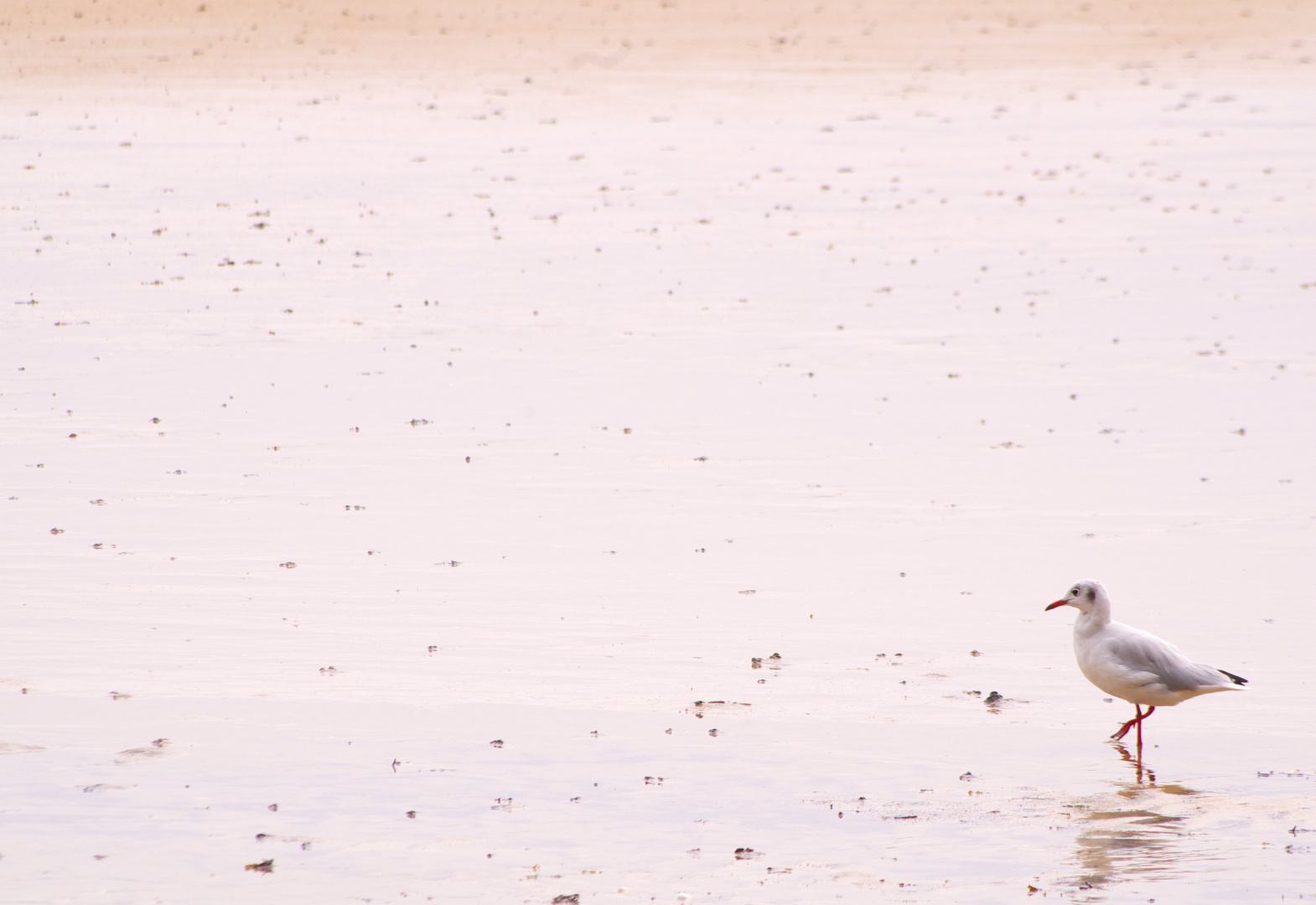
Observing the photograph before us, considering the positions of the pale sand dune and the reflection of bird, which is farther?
the pale sand dune

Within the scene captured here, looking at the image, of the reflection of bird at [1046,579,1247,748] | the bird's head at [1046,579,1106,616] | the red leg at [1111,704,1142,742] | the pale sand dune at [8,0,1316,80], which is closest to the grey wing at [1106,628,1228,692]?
the reflection of bird at [1046,579,1247,748]

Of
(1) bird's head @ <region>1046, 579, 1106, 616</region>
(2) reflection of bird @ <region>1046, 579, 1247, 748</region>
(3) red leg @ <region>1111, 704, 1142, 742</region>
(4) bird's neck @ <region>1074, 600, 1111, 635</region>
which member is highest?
(1) bird's head @ <region>1046, 579, 1106, 616</region>

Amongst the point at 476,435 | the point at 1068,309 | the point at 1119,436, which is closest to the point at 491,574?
the point at 476,435

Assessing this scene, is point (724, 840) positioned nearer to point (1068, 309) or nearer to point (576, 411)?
point (576, 411)

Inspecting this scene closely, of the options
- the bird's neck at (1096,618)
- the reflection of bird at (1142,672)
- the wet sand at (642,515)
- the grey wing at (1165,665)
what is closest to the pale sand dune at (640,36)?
the wet sand at (642,515)

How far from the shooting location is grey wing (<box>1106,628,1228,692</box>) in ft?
35.8

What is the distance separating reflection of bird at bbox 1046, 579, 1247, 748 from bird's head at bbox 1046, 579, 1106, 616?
0.18 metres

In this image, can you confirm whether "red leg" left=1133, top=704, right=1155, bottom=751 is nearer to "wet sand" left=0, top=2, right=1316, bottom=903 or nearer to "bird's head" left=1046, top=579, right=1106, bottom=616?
"wet sand" left=0, top=2, right=1316, bottom=903

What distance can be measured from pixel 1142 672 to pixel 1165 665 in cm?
17

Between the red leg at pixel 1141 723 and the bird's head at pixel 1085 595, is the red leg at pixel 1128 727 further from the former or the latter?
the bird's head at pixel 1085 595

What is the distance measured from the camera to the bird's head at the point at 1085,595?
11.3 m

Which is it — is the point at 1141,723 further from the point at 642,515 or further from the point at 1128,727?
the point at 642,515

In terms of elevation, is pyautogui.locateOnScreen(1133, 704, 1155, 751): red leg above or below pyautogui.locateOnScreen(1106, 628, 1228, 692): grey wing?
below

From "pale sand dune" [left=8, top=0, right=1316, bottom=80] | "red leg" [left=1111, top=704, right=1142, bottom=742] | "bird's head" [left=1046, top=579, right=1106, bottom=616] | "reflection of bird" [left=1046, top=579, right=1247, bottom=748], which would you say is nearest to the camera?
"red leg" [left=1111, top=704, right=1142, bottom=742]
